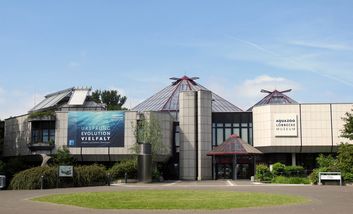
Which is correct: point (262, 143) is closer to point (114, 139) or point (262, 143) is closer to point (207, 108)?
point (207, 108)

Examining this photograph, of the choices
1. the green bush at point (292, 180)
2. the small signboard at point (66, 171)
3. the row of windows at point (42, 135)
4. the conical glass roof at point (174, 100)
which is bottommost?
the green bush at point (292, 180)

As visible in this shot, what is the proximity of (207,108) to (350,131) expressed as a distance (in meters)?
21.6

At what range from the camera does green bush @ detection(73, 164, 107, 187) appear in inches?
1612

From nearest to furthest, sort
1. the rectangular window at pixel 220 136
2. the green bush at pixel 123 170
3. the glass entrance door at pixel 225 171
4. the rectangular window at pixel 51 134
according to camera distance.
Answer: the green bush at pixel 123 170, the glass entrance door at pixel 225 171, the rectangular window at pixel 51 134, the rectangular window at pixel 220 136

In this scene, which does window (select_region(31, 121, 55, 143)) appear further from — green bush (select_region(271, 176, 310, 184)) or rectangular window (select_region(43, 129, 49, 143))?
green bush (select_region(271, 176, 310, 184))

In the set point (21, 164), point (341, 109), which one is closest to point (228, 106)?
point (341, 109)

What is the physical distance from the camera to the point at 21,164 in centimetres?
5503

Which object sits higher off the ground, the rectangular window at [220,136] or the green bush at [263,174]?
the rectangular window at [220,136]

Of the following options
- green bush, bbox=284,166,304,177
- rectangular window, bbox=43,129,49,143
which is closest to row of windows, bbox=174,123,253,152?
green bush, bbox=284,166,304,177

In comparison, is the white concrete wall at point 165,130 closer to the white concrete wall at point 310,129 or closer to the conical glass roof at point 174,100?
the conical glass roof at point 174,100

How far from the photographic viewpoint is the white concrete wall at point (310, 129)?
6106 cm

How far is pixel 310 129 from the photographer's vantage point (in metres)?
61.4

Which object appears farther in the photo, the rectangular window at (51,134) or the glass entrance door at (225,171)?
the rectangular window at (51,134)

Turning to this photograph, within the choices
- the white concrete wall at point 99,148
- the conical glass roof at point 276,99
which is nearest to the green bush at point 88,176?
the white concrete wall at point 99,148
